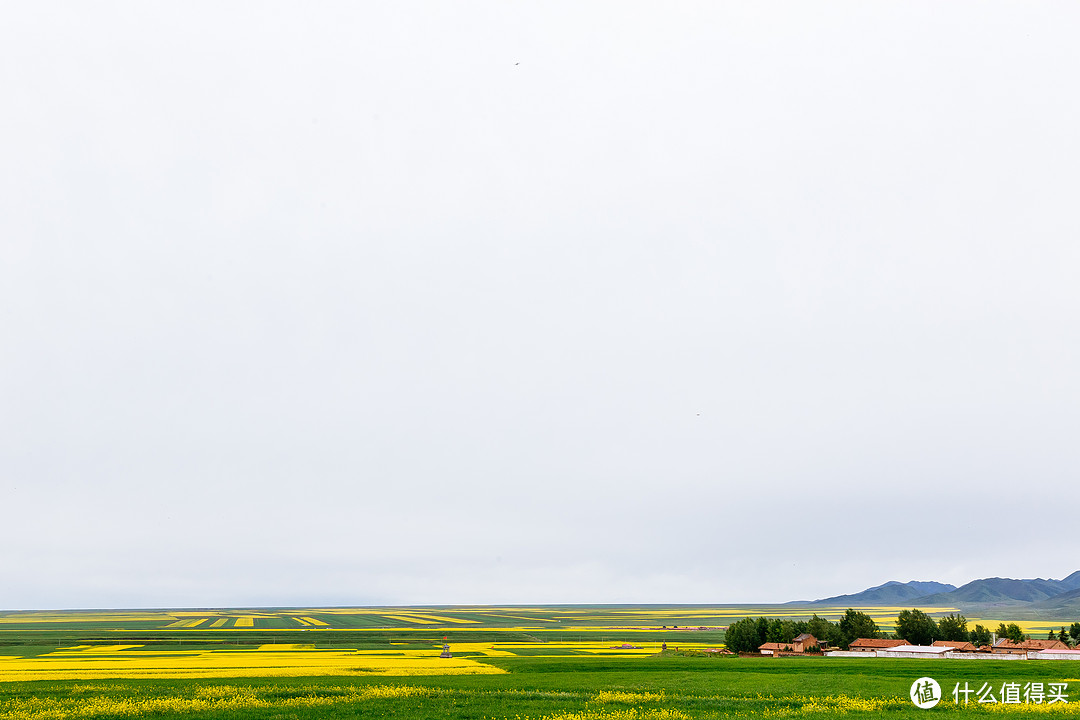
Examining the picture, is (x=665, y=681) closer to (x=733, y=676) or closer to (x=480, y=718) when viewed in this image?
(x=733, y=676)

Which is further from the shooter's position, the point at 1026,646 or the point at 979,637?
the point at 979,637

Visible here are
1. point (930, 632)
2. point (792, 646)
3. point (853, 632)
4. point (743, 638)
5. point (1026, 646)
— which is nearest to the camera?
point (1026, 646)

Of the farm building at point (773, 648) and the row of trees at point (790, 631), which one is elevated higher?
the row of trees at point (790, 631)

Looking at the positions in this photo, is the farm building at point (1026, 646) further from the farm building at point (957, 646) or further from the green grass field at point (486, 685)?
the green grass field at point (486, 685)

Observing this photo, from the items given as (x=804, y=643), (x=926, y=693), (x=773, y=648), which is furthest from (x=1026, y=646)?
(x=926, y=693)

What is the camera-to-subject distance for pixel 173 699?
44062mm

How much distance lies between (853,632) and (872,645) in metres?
5.01

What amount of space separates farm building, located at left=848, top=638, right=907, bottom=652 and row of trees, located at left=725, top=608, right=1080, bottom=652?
7.90 feet

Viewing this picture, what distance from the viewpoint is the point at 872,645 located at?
276ft

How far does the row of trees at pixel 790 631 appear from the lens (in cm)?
8569

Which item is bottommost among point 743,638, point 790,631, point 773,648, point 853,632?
point 773,648

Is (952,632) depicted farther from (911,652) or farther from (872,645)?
(911,652)

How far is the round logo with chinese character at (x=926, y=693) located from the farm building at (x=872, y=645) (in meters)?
34.1

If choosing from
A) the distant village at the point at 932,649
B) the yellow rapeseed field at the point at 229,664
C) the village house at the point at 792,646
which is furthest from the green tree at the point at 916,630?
the yellow rapeseed field at the point at 229,664
